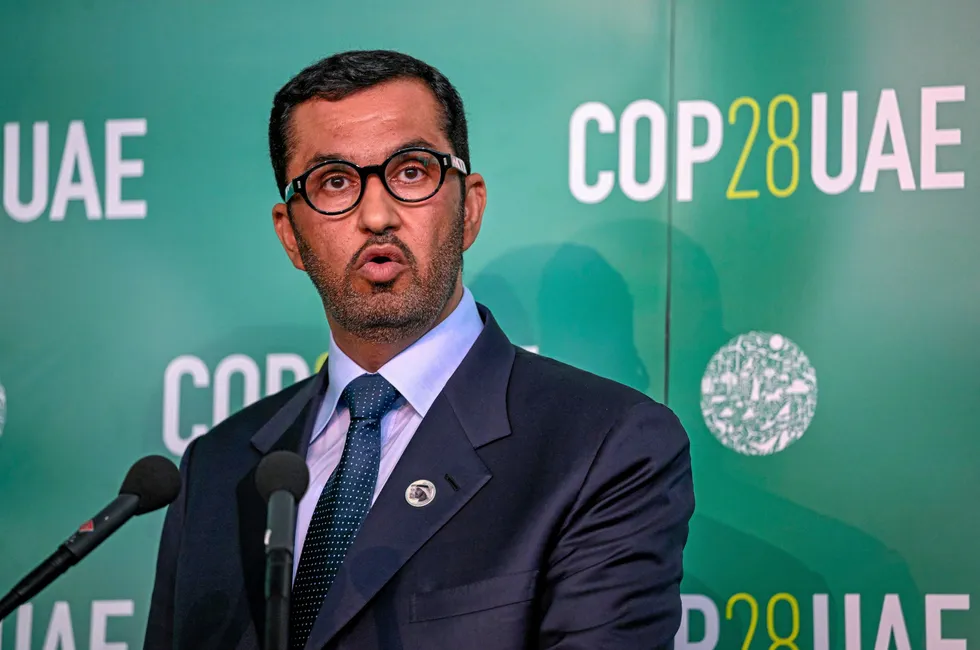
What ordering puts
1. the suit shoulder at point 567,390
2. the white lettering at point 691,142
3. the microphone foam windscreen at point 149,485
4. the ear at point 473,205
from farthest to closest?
the white lettering at point 691,142 < the ear at point 473,205 < the suit shoulder at point 567,390 < the microphone foam windscreen at point 149,485

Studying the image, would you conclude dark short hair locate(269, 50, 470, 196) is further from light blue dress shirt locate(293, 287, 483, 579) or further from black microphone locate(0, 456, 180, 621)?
Result: black microphone locate(0, 456, 180, 621)

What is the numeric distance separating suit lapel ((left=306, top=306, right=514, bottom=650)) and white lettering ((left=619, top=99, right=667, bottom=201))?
755 millimetres

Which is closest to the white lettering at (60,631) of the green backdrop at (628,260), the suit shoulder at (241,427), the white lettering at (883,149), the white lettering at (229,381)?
the green backdrop at (628,260)

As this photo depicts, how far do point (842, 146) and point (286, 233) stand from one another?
1.28m

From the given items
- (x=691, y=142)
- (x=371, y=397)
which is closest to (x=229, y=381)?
(x=371, y=397)

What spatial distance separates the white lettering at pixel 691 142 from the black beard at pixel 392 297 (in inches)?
30.2

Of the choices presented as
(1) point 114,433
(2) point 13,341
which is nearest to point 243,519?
(1) point 114,433

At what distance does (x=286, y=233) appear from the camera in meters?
2.41

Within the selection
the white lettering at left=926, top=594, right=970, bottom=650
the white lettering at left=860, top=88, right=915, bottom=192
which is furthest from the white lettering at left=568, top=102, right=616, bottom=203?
the white lettering at left=926, top=594, right=970, bottom=650

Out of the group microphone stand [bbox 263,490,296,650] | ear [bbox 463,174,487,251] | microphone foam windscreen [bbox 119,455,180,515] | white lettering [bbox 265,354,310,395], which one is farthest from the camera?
white lettering [bbox 265,354,310,395]

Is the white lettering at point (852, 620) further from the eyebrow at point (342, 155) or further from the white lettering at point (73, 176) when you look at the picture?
the white lettering at point (73, 176)

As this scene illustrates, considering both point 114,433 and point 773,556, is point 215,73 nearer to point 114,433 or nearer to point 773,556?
point 114,433

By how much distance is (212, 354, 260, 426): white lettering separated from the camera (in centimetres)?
297

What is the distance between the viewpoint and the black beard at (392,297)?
214 cm
